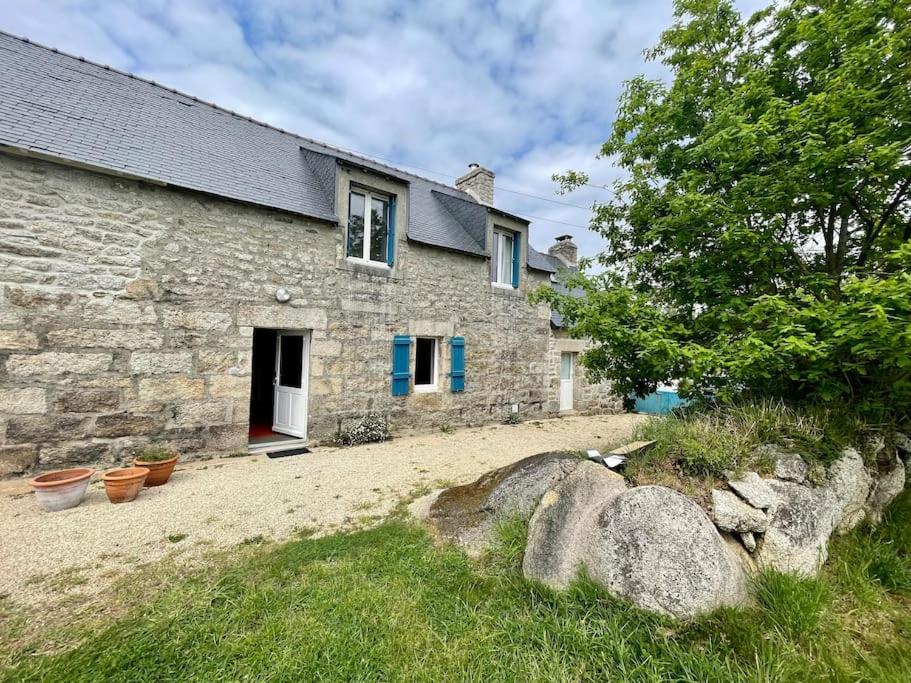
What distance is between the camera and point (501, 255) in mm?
10086

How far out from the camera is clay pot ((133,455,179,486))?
15.2 feet

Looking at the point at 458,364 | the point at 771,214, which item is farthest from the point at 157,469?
the point at 771,214

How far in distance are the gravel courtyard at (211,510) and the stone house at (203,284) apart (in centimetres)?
102

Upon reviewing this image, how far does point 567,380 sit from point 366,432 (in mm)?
7104

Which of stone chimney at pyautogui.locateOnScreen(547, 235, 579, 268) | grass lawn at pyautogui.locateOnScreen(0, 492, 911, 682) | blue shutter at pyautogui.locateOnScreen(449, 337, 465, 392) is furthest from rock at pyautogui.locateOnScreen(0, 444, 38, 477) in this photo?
stone chimney at pyautogui.locateOnScreen(547, 235, 579, 268)

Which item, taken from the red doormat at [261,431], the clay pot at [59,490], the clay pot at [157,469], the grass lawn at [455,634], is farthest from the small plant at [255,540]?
the red doormat at [261,431]

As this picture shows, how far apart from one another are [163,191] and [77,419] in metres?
3.43

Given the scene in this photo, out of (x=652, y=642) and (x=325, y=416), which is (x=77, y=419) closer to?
(x=325, y=416)

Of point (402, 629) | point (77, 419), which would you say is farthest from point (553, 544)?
point (77, 419)

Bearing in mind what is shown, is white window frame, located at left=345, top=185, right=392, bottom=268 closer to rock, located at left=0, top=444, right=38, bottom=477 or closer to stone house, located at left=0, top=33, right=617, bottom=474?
stone house, located at left=0, top=33, right=617, bottom=474

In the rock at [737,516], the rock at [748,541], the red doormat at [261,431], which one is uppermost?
the rock at [737,516]

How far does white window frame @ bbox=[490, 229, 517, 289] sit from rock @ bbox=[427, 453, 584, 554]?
6286mm

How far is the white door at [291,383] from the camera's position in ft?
23.2

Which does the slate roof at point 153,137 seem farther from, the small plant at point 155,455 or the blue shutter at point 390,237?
the small plant at point 155,455
